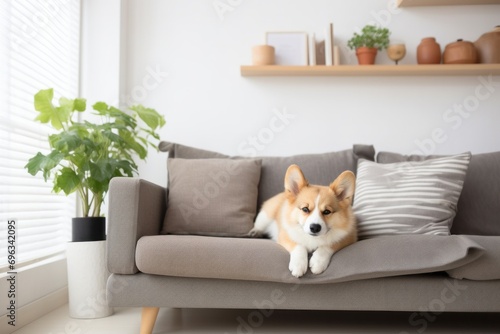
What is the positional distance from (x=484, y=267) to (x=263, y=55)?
5.98ft

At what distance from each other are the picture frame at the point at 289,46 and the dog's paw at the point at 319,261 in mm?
1545

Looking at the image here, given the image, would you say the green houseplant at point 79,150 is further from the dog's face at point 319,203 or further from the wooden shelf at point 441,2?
the wooden shelf at point 441,2

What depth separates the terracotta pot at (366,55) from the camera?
119 inches

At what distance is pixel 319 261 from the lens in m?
1.89

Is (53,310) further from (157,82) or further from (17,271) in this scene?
(157,82)

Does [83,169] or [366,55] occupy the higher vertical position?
[366,55]

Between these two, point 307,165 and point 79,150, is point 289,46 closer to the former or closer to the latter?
point 307,165

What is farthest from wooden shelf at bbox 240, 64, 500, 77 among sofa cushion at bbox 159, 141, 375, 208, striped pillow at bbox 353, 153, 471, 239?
striped pillow at bbox 353, 153, 471, 239

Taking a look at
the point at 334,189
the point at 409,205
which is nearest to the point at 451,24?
the point at 409,205

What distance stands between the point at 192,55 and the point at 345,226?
1776 millimetres
